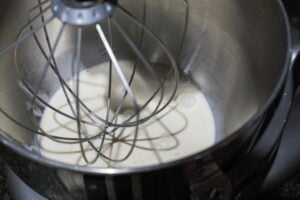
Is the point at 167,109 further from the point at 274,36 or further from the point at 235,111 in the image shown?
the point at 274,36

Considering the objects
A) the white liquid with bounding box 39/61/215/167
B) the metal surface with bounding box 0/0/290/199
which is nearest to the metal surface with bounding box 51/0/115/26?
the metal surface with bounding box 0/0/290/199

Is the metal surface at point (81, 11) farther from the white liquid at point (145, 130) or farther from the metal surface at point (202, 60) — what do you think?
the white liquid at point (145, 130)

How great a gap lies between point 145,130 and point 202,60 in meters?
0.14

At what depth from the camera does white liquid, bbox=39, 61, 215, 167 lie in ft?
2.23

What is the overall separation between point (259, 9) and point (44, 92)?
1.11ft

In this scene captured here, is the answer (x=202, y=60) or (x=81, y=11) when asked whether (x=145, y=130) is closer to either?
(x=202, y=60)

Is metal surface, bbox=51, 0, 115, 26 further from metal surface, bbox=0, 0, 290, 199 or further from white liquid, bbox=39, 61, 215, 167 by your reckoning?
white liquid, bbox=39, 61, 215, 167

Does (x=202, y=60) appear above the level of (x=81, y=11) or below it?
below

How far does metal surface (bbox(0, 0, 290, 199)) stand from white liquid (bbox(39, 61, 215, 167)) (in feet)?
0.07

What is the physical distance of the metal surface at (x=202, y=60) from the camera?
449mm

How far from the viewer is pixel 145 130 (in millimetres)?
712

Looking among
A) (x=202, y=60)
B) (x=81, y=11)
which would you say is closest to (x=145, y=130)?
(x=202, y=60)

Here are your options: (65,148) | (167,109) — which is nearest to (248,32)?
(167,109)

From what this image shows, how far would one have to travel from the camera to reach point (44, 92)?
0.75 metres
